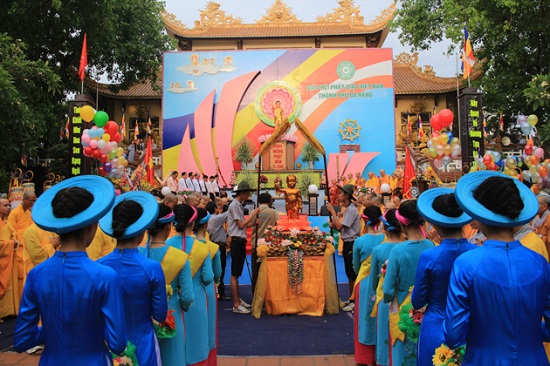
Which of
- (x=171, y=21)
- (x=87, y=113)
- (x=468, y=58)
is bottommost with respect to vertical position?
(x=87, y=113)

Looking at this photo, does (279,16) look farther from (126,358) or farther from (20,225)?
(126,358)

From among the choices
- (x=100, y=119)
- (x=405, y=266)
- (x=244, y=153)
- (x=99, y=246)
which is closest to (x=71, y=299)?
(x=405, y=266)

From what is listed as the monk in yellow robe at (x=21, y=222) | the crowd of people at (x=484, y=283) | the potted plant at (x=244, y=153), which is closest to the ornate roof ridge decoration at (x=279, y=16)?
the potted plant at (x=244, y=153)

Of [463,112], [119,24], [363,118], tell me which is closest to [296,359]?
[463,112]

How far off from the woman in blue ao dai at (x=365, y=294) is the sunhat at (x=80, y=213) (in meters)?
2.35

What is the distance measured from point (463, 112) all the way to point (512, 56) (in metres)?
2.52

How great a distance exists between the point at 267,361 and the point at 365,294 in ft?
3.46

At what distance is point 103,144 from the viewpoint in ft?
26.0

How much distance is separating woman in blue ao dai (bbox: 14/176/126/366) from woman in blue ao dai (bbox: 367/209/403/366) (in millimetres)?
2050

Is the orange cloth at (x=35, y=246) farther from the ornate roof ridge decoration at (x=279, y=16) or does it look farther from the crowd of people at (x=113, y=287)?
the ornate roof ridge decoration at (x=279, y=16)

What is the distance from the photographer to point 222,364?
398 cm

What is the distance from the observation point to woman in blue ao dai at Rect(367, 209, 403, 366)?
333 cm

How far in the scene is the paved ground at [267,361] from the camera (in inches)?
156

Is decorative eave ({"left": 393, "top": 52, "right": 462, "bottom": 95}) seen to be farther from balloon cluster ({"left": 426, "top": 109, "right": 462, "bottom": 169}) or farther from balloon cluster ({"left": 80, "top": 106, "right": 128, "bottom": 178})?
balloon cluster ({"left": 80, "top": 106, "right": 128, "bottom": 178})
